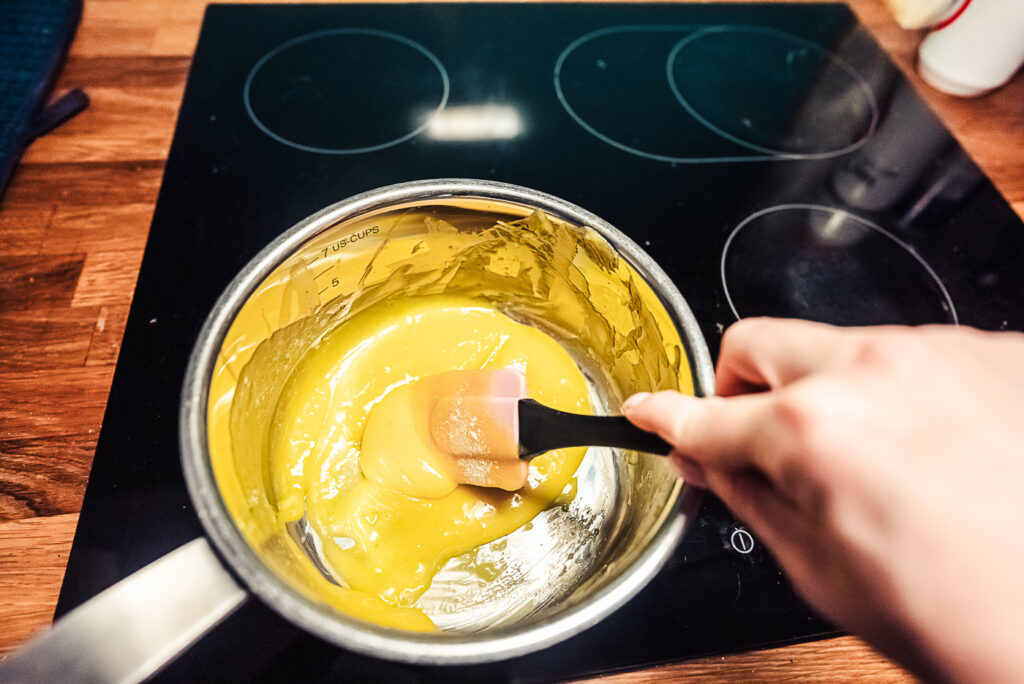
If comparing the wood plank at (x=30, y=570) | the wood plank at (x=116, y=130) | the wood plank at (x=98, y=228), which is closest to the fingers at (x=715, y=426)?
the wood plank at (x=30, y=570)

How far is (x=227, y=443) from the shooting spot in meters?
0.47

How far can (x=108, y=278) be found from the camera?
0.71 m

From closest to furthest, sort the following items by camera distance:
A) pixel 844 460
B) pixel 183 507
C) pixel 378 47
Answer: pixel 844 460 → pixel 183 507 → pixel 378 47

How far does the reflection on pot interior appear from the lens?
51cm

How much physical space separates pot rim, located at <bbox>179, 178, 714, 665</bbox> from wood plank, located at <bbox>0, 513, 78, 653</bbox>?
276 mm

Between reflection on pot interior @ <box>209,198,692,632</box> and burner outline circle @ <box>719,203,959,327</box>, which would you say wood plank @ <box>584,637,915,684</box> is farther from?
burner outline circle @ <box>719,203,959,327</box>

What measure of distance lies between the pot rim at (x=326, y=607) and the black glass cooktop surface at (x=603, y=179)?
0.16 meters

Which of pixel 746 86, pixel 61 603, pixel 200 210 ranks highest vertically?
pixel 746 86

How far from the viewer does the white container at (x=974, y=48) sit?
89 cm

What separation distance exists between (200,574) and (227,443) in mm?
129

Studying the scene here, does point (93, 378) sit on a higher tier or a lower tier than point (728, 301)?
lower

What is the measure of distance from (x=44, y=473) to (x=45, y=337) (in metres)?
0.17

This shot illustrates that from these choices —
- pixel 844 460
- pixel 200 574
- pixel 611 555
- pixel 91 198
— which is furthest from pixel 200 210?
pixel 844 460

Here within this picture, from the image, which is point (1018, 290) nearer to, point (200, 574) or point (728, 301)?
point (728, 301)
